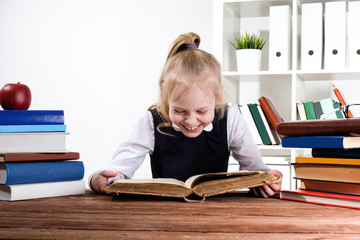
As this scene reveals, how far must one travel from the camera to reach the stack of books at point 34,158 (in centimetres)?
111

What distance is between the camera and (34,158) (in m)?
1.15

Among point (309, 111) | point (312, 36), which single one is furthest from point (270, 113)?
point (312, 36)

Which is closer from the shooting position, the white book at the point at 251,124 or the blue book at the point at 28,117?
the blue book at the point at 28,117

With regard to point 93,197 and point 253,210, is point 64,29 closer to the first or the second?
point 93,197

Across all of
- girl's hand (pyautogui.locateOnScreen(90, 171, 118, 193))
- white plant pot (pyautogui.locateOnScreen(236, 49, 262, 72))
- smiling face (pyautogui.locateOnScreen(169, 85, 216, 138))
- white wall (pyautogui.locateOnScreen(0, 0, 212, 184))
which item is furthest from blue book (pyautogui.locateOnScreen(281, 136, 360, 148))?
white wall (pyautogui.locateOnScreen(0, 0, 212, 184))

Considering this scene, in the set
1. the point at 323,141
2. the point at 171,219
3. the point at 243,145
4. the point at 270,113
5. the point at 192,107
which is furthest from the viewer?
the point at 270,113

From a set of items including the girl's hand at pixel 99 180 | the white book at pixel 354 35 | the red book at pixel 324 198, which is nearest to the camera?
the red book at pixel 324 198

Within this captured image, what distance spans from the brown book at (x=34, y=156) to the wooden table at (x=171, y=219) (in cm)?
11

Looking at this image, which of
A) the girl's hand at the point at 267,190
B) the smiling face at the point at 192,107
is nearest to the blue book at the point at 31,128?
the smiling face at the point at 192,107

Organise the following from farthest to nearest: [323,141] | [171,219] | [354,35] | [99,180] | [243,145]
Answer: [354,35] → [243,145] → [99,180] → [323,141] → [171,219]

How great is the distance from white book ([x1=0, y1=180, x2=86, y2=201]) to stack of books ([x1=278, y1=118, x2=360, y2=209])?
1.85 ft

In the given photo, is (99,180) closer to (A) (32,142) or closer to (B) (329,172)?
(A) (32,142)

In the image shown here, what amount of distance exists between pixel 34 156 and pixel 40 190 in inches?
3.4

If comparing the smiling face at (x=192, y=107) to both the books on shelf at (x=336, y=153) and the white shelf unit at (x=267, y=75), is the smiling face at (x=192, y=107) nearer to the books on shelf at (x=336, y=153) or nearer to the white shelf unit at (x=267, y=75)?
the books on shelf at (x=336, y=153)
